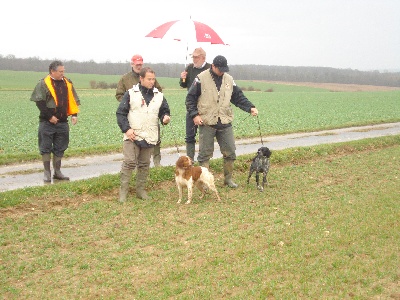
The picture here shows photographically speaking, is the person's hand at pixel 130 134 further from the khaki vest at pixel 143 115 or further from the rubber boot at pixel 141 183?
the rubber boot at pixel 141 183

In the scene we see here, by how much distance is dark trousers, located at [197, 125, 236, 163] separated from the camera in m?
9.47

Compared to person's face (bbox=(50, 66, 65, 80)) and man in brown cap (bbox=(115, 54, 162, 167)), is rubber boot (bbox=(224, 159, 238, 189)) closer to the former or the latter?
man in brown cap (bbox=(115, 54, 162, 167))

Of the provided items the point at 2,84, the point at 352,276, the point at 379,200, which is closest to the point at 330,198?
the point at 379,200

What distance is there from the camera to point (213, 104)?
9.23m

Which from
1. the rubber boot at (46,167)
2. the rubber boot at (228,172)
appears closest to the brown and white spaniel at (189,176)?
the rubber boot at (228,172)

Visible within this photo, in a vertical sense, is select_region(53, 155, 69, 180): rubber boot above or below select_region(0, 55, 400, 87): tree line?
below

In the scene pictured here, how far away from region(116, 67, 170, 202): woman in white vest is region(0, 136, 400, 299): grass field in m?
0.86

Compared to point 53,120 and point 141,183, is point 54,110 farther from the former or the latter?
point 141,183

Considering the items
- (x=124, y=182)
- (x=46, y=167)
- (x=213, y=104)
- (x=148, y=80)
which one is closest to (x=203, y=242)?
(x=124, y=182)

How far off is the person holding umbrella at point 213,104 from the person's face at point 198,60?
3.64 ft

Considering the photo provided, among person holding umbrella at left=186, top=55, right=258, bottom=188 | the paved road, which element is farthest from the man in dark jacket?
person holding umbrella at left=186, top=55, right=258, bottom=188

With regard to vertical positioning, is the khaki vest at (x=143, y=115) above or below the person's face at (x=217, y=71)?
below

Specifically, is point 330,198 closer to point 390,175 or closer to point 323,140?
point 390,175

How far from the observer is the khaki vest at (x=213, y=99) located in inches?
360
